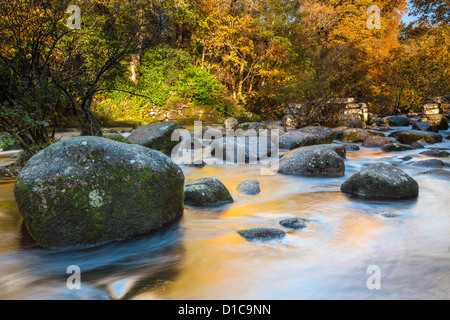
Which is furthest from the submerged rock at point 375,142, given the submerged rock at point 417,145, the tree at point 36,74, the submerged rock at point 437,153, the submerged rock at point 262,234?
the submerged rock at point 262,234

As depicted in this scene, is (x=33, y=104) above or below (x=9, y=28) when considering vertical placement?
below

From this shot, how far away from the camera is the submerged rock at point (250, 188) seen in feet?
19.9

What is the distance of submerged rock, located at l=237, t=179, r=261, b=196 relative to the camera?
239 inches

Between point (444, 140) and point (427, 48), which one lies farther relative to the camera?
point (427, 48)

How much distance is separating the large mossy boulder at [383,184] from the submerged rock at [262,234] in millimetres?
2350

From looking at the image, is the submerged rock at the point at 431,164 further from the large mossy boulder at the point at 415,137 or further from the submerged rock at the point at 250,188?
the submerged rock at the point at 250,188

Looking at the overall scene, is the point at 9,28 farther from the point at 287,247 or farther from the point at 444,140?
the point at 444,140

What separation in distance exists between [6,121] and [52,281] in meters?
3.61

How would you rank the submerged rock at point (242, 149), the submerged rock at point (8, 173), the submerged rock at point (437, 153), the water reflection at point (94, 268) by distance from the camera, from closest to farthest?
the water reflection at point (94, 268)
the submerged rock at point (8, 173)
the submerged rock at point (242, 149)
the submerged rock at point (437, 153)

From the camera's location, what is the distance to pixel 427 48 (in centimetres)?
1933
